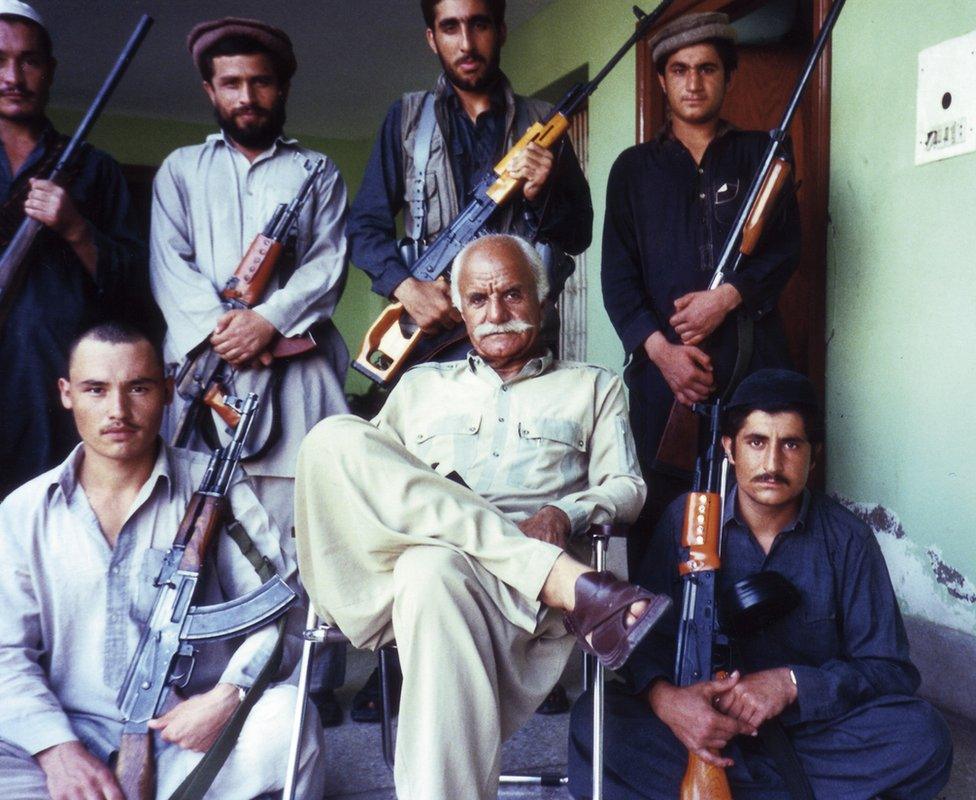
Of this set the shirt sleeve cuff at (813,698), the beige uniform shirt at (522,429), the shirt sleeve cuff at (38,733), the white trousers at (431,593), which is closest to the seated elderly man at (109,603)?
the shirt sleeve cuff at (38,733)

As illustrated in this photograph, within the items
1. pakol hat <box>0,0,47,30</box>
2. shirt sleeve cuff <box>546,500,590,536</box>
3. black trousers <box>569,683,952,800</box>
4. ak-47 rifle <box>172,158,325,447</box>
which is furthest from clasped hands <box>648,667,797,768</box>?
pakol hat <box>0,0,47,30</box>

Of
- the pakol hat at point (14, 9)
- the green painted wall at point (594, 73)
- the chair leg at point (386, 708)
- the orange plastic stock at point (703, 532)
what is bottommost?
the chair leg at point (386, 708)

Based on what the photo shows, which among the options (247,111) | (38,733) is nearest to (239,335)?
(247,111)

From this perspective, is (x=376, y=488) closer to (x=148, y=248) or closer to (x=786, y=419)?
(x=786, y=419)

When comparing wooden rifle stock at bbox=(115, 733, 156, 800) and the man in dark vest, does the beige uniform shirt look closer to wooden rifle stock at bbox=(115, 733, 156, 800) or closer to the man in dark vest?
the man in dark vest

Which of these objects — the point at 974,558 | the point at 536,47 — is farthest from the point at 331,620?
the point at 536,47

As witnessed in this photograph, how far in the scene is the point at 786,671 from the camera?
1.93m

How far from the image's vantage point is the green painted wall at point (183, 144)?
8227mm

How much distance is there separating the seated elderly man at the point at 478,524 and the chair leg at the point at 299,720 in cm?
11

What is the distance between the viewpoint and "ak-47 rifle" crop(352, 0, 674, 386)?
271 centimetres

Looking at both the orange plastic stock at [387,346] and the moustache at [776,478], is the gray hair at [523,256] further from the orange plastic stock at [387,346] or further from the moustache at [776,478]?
the moustache at [776,478]

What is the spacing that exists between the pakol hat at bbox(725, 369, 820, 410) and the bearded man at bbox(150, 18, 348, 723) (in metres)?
1.20

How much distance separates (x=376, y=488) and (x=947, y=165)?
2.05m

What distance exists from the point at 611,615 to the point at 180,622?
898mm
